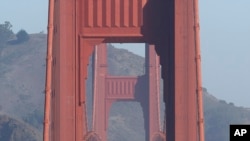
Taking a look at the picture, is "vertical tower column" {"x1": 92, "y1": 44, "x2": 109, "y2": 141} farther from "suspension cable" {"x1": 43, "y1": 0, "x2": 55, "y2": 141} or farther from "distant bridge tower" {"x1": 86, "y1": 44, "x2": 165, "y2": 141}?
"suspension cable" {"x1": 43, "y1": 0, "x2": 55, "y2": 141}

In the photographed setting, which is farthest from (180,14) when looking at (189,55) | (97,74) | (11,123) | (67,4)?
(11,123)

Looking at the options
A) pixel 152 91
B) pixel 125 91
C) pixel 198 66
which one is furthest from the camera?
pixel 152 91

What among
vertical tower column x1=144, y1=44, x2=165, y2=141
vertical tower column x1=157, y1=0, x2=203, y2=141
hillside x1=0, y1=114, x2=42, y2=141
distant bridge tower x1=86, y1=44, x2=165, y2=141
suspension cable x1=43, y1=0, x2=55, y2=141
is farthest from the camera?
hillside x1=0, y1=114, x2=42, y2=141

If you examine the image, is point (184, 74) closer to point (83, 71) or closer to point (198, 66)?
point (198, 66)

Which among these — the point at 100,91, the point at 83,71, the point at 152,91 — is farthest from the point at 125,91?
the point at 83,71

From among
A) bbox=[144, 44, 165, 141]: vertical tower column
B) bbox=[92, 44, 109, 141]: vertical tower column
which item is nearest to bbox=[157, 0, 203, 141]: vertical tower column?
bbox=[144, 44, 165, 141]: vertical tower column

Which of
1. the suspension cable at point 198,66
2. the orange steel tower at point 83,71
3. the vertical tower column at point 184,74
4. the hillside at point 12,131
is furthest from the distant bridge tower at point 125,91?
the hillside at point 12,131

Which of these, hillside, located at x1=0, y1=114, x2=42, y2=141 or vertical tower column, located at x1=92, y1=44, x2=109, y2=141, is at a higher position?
vertical tower column, located at x1=92, y1=44, x2=109, y2=141

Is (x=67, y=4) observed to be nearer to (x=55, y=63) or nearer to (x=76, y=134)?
(x=55, y=63)

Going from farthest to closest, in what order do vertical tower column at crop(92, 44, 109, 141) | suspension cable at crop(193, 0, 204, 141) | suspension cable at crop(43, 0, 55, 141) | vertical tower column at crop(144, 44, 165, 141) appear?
vertical tower column at crop(144, 44, 165, 141), vertical tower column at crop(92, 44, 109, 141), suspension cable at crop(193, 0, 204, 141), suspension cable at crop(43, 0, 55, 141)
